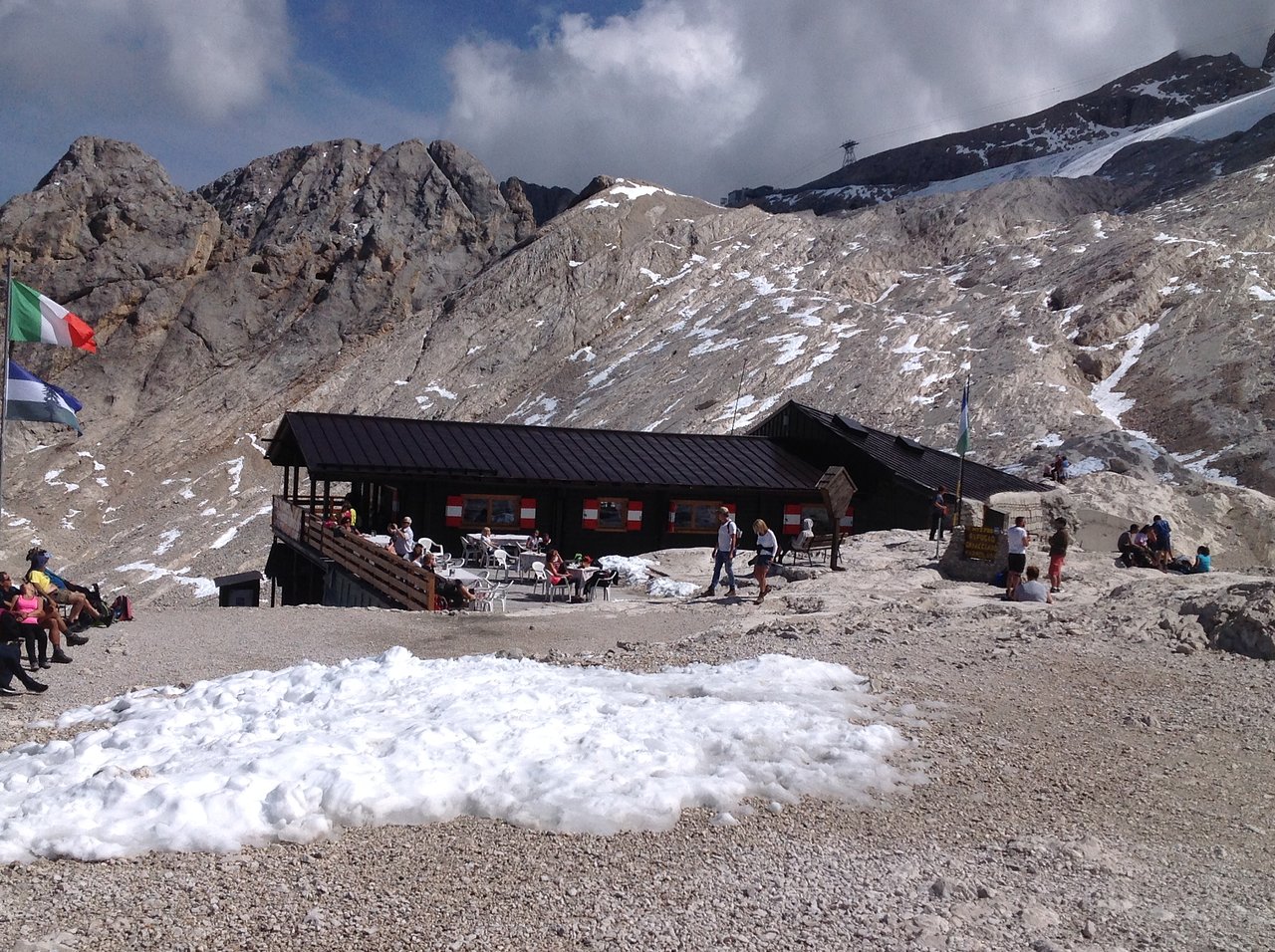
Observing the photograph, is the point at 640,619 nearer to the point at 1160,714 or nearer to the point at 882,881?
the point at 1160,714

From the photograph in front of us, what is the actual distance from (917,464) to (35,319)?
75.9 feet

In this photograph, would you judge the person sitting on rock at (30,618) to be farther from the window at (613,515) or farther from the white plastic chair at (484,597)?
the window at (613,515)

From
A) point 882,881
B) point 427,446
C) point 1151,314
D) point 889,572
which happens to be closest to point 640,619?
point 889,572

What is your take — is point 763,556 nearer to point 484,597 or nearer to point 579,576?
point 579,576

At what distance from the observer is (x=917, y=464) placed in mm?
30266

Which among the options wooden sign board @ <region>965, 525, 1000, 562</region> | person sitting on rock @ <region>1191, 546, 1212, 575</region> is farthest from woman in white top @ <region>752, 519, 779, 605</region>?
person sitting on rock @ <region>1191, 546, 1212, 575</region>

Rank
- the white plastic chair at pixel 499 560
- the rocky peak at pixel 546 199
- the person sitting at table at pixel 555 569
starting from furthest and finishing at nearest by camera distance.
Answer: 1. the rocky peak at pixel 546 199
2. the white plastic chair at pixel 499 560
3. the person sitting at table at pixel 555 569

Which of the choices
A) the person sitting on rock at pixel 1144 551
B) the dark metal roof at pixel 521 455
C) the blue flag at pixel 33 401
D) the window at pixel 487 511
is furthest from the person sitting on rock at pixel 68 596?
the person sitting on rock at pixel 1144 551

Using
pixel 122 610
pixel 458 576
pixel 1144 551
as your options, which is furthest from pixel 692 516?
pixel 122 610

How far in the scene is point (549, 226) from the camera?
3344 inches

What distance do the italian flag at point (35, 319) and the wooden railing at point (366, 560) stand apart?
240 inches

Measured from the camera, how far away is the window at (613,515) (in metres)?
27.3

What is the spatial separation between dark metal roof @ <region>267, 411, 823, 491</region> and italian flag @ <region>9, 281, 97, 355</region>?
9.18m

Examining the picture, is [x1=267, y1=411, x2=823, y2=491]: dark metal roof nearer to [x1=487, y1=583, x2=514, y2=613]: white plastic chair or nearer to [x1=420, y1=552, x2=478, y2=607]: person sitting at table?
[x1=487, y1=583, x2=514, y2=613]: white plastic chair
